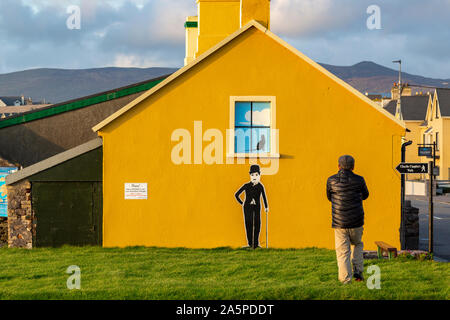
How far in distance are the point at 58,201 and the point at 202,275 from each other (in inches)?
207

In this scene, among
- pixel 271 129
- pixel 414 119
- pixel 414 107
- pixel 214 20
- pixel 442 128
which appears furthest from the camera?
pixel 414 107

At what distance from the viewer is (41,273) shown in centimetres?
972

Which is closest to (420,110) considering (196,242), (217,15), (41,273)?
(217,15)

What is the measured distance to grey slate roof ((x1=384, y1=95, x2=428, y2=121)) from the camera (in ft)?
224

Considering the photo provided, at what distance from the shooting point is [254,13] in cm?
1374

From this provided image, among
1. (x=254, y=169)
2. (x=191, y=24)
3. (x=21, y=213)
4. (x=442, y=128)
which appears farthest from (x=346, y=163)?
(x=442, y=128)

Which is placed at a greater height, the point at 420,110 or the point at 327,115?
the point at 420,110

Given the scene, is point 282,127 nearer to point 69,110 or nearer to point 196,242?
point 196,242

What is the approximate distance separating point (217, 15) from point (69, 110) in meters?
5.83

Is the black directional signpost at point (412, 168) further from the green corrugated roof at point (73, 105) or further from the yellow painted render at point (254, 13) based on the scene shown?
the green corrugated roof at point (73, 105)

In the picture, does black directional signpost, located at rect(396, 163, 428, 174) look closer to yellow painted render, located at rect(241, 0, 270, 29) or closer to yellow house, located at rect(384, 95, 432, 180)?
yellow painted render, located at rect(241, 0, 270, 29)

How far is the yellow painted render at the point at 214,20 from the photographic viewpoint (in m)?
17.0

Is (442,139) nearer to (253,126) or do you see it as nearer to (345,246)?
(253,126)

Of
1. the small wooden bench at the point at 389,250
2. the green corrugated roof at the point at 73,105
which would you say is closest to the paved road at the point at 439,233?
the small wooden bench at the point at 389,250
